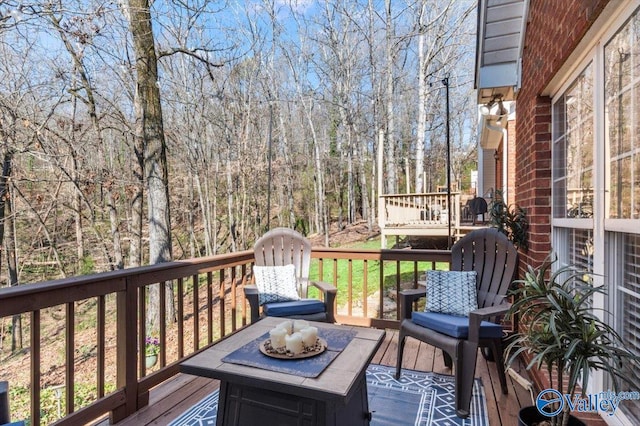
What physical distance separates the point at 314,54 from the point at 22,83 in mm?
8453

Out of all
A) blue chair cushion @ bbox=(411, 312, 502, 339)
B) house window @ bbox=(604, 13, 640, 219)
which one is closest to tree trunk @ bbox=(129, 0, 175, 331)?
blue chair cushion @ bbox=(411, 312, 502, 339)

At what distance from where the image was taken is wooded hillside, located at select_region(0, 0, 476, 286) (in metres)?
5.38

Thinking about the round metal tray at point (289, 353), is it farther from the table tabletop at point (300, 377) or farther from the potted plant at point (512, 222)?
the potted plant at point (512, 222)

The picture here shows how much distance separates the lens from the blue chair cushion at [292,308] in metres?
3.17

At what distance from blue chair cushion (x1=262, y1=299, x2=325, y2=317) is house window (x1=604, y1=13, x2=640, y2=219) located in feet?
7.37

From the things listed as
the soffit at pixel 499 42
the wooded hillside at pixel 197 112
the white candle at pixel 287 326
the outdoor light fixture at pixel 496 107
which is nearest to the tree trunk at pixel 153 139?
the wooded hillside at pixel 197 112

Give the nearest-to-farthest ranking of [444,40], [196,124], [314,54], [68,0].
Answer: [68,0]
[196,124]
[444,40]
[314,54]

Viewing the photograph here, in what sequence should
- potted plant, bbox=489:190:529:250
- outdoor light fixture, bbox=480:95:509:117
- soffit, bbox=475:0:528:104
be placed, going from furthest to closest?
outdoor light fixture, bbox=480:95:509:117 → soffit, bbox=475:0:528:104 → potted plant, bbox=489:190:529:250

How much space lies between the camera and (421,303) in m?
6.08

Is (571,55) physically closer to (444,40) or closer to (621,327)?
(621,327)

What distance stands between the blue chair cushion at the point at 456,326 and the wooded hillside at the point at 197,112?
14.0ft

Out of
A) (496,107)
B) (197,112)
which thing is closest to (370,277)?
(496,107)

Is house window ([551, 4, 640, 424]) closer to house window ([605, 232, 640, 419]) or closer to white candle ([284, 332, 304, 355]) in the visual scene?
house window ([605, 232, 640, 419])

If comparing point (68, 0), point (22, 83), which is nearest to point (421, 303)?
point (68, 0)
